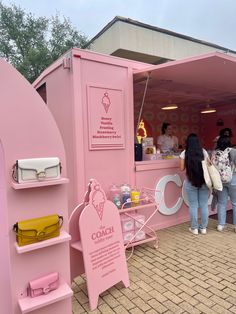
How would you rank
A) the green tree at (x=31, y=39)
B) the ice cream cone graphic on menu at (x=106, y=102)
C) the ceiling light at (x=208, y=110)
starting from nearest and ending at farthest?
the ice cream cone graphic on menu at (x=106, y=102), the ceiling light at (x=208, y=110), the green tree at (x=31, y=39)

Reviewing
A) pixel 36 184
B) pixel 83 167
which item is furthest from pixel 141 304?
pixel 83 167

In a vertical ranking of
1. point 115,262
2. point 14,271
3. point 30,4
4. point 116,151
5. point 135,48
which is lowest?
point 115,262

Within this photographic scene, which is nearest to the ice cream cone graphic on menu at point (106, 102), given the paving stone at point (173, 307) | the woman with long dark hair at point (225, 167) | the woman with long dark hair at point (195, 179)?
the woman with long dark hair at point (195, 179)

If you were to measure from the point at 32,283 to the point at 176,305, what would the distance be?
1.33 m

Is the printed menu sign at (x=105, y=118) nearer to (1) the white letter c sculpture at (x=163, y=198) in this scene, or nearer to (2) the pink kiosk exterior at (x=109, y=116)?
(2) the pink kiosk exterior at (x=109, y=116)

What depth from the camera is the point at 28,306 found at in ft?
5.49

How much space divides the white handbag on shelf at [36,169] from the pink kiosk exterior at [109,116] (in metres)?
1.47

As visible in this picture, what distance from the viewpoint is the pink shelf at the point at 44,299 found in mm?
1671

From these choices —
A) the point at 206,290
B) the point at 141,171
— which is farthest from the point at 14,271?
the point at 141,171

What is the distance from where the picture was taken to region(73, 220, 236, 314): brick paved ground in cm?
221

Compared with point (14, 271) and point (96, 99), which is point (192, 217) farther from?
point (14, 271)

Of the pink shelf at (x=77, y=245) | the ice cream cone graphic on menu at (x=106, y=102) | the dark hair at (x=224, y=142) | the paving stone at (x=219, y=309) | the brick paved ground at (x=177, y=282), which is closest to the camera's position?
the paving stone at (x=219, y=309)

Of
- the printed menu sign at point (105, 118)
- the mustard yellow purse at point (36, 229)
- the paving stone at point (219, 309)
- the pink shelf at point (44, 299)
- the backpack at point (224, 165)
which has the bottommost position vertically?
the paving stone at point (219, 309)

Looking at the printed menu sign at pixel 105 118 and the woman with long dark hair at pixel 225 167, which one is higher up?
the printed menu sign at pixel 105 118
